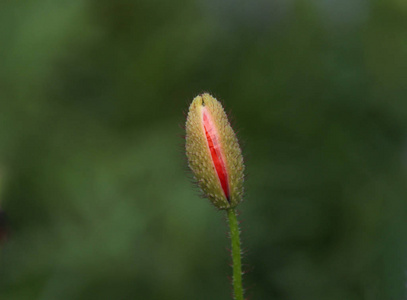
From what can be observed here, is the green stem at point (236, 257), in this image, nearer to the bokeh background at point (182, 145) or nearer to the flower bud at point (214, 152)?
the flower bud at point (214, 152)

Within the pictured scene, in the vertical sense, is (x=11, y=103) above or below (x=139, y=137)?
above

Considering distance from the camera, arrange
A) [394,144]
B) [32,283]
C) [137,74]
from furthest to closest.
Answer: [137,74] → [394,144] → [32,283]

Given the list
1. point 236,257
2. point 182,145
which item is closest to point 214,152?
point 236,257

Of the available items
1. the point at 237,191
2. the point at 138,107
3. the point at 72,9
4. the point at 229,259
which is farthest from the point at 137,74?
the point at 237,191

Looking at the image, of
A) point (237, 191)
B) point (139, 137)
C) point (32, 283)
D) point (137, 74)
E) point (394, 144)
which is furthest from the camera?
point (137, 74)

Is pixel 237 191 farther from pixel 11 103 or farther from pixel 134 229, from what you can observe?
pixel 11 103

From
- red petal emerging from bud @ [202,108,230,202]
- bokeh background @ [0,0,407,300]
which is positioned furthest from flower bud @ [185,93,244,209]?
bokeh background @ [0,0,407,300]

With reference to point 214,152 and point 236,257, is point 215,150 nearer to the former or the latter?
point 214,152
